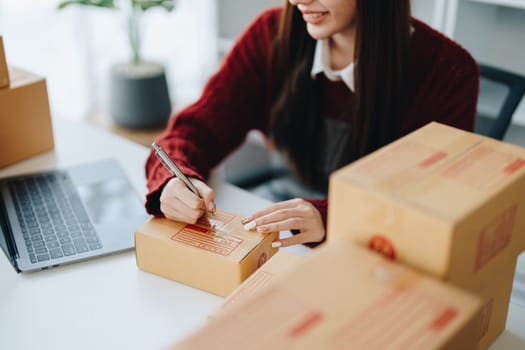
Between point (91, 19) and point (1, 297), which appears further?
point (91, 19)

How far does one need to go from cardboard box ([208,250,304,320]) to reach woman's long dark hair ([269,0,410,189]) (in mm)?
573

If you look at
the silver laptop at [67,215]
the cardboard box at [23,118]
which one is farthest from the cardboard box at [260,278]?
the cardboard box at [23,118]

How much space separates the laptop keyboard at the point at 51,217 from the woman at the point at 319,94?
0.48ft

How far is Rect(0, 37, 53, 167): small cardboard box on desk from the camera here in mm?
1541

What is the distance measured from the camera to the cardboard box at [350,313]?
0.72 m

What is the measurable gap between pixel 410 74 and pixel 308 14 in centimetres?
29

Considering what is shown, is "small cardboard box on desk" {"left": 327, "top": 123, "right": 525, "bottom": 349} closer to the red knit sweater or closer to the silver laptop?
the red knit sweater

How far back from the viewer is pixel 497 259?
35.6 inches

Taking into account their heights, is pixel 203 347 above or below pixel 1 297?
above

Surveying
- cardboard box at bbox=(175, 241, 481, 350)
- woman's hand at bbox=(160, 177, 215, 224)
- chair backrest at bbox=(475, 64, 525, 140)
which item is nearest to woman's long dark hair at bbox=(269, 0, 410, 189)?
chair backrest at bbox=(475, 64, 525, 140)

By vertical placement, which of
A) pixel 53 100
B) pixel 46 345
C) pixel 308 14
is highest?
pixel 308 14

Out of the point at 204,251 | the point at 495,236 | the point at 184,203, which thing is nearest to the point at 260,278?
the point at 204,251

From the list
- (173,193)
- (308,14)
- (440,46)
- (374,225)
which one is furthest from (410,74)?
(374,225)

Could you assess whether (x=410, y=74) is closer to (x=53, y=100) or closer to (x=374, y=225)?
(x=374, y=225)
